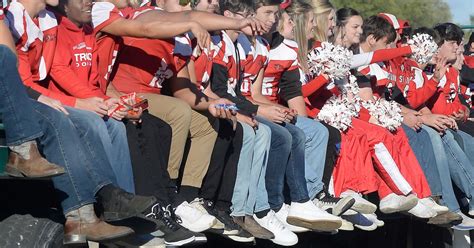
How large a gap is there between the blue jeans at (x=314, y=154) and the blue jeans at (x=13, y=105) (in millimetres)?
3676

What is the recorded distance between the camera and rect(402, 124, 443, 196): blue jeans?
10906mm

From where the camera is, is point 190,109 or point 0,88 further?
point 190,109

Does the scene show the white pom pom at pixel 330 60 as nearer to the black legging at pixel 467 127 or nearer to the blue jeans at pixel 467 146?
the blue jeans at pixel 467 146

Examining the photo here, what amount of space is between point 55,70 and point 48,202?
929 millimetres

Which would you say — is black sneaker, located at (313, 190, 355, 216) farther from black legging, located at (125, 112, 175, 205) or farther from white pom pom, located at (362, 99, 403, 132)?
black legging, located at (125, 112, 175, 205)

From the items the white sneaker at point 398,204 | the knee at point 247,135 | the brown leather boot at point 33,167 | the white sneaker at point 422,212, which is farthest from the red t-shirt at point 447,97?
the brown leather boot at point 33,167

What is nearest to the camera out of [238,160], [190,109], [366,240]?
[190,109]

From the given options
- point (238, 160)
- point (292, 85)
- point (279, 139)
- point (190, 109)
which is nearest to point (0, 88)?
point (190, 109)

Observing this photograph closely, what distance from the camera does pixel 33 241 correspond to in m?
6.41

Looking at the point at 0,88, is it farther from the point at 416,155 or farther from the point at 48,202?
the point at 416,155

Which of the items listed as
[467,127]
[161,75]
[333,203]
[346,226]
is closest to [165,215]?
[161,75]

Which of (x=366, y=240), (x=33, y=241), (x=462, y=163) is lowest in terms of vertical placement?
(x=366, y=240)

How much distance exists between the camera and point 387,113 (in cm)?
1058

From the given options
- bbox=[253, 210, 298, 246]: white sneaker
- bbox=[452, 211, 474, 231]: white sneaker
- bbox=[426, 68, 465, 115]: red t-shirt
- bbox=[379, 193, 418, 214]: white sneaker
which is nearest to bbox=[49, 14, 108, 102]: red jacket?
bbox=[253, 210, 298, 246]: white sneaker
